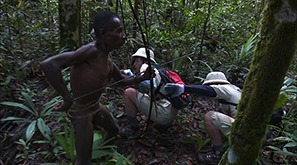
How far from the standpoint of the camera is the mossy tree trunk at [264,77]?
1494mm

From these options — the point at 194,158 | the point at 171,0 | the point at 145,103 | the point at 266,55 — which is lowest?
the point at 194,158

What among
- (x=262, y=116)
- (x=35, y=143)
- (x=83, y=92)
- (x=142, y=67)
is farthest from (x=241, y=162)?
(x=35, y=143)

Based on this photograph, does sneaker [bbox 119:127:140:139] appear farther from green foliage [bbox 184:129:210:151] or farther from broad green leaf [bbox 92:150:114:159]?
green foliage [bbox 184:129:210:151]

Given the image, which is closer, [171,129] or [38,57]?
[171,129]

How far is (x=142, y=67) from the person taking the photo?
3422 mm

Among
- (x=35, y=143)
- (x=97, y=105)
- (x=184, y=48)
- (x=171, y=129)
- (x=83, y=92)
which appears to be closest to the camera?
(x=83, y=92)

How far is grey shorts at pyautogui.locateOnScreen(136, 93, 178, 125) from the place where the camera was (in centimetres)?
344

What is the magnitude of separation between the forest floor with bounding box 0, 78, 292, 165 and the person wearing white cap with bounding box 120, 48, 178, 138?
0.19m

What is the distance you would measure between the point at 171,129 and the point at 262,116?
7.78ft

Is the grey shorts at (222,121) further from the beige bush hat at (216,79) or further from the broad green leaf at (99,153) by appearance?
the broad green leaf at (99,153)

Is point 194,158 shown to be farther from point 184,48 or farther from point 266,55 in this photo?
point 184,48

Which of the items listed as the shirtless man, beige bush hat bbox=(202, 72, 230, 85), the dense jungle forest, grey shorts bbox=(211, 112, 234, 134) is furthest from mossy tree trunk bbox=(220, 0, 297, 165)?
beige bush hat bbox=(202, 72, 230, 85)

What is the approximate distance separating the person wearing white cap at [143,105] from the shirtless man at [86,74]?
2.73 ft

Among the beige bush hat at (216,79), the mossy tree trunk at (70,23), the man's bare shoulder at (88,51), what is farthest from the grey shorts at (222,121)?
the mossy tree trunk at (70,23)
